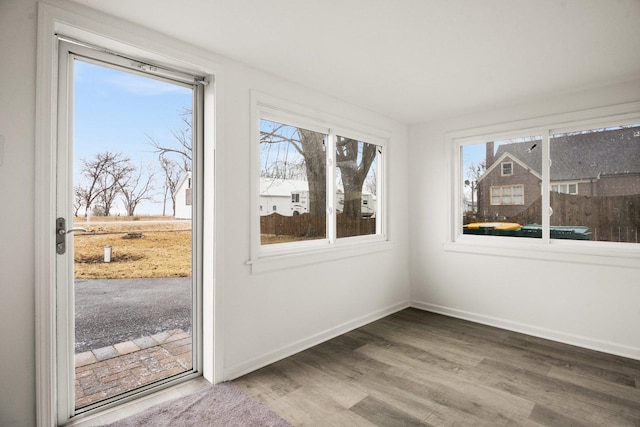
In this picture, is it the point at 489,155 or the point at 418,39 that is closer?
the point at 418,39

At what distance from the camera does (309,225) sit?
140 inches

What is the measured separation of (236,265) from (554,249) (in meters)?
3.20

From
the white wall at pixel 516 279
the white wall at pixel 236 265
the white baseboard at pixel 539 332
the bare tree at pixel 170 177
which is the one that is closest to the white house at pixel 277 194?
the white wall at pixel 236 265

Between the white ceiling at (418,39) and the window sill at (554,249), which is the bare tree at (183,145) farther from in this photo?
the window sill at (554,249)

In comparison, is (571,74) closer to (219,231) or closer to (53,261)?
(219,231)

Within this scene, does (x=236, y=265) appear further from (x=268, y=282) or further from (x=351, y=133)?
(x=351, y=133)

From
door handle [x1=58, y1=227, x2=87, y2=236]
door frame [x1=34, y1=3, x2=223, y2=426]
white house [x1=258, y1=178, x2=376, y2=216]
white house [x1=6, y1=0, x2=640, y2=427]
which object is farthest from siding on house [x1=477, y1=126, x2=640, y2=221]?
door handle [x1=58, y1=227, x2=87, y2=236]

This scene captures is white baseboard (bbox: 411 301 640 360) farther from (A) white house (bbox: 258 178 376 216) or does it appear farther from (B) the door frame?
(B) the door frame

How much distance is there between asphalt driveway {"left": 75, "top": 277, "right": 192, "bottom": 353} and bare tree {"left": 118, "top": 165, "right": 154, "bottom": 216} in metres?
0.54

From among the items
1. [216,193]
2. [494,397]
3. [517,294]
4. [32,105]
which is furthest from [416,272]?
[32,105]

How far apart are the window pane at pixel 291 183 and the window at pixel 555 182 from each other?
1.88 metres

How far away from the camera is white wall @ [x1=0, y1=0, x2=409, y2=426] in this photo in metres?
1.84

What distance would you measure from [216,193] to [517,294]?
3.36m

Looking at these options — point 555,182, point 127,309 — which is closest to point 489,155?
point 555,182
